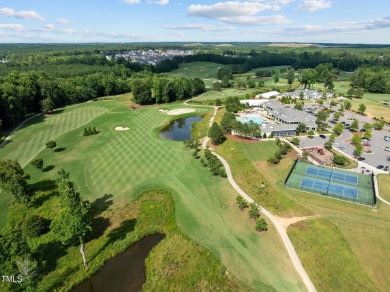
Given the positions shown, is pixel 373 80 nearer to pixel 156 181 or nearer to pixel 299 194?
pixel 299 194

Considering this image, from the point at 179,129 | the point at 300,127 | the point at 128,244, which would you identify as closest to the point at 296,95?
the point at 300,127

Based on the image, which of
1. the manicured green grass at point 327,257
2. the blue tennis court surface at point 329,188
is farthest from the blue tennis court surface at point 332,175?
the manicured green grass at point 327,257

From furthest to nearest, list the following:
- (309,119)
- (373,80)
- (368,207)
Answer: (373,80) → (309,119) → (368,207)

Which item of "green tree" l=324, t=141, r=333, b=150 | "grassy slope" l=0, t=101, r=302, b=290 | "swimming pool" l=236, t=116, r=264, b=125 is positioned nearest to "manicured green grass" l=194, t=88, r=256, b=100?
"swimming pool" l=236, t=116, r=264, b=125

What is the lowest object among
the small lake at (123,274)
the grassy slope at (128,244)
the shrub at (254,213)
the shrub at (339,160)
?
the small lake at (123,274)

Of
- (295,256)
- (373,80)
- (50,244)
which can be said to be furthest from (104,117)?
(373,80)

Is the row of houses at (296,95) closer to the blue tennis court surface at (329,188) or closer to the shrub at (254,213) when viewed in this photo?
the blue tennis court surface at (329,188)
